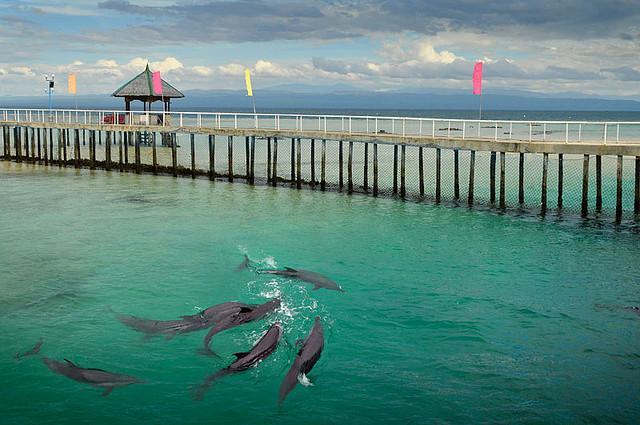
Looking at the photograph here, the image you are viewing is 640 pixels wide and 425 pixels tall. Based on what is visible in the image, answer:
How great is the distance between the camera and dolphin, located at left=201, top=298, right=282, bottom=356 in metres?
14.4

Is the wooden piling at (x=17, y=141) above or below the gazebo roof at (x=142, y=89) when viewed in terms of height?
below

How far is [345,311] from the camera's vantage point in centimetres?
1655

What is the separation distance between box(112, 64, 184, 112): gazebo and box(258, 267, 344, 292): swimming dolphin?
4069cm

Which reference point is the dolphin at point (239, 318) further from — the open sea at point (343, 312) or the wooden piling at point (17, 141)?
the wooden piling at point (17, 141)

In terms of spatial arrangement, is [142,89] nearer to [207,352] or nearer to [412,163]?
[412,163]

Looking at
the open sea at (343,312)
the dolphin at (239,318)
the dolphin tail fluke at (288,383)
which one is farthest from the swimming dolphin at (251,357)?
the dolphin at (239,318)

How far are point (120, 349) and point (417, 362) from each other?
6.10 metres

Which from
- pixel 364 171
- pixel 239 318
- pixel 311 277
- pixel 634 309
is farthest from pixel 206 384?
pixel 364 171

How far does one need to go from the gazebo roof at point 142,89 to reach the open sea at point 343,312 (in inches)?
1073

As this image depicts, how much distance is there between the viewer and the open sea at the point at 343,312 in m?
11.8

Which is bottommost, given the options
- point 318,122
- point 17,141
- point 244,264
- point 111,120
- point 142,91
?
point 244,264

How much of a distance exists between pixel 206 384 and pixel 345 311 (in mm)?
4997

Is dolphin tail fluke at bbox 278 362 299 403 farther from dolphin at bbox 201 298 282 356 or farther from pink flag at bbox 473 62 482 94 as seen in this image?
pink flag at bbox 473 62 482 94

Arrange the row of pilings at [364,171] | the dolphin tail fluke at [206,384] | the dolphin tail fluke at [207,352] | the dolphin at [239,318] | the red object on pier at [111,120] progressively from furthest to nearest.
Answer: the red object on pier at [111,120]
the row of pilings at [364,171]
the dolphin at [239,318]
the dolphin tail fluke at [207,352]
the dolphin tail fluke at [206,384]
